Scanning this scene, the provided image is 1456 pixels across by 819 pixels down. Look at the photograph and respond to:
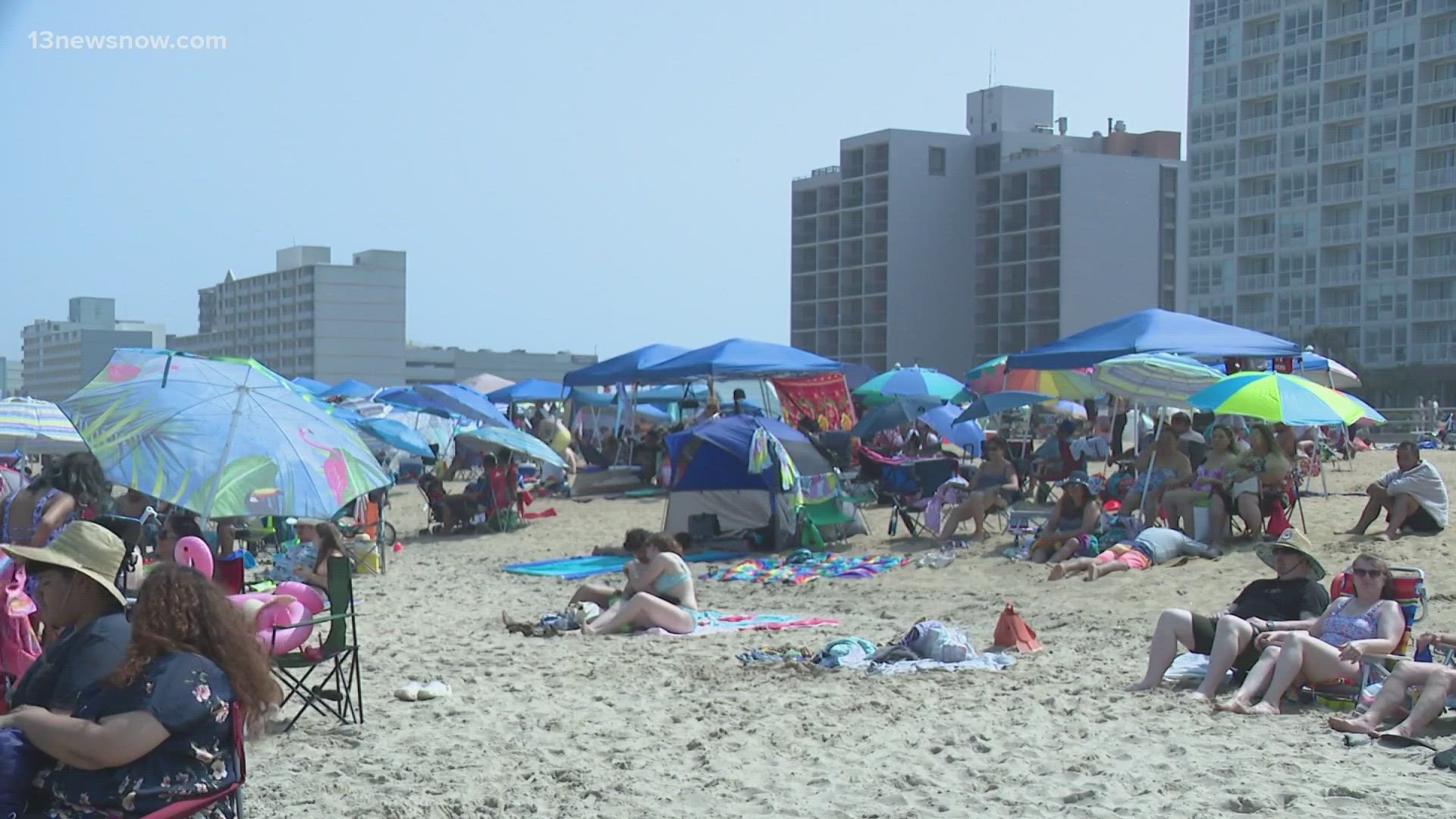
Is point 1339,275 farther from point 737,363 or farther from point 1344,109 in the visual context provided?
point 737,363

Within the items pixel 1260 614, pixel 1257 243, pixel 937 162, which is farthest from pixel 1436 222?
pixel 1260 614

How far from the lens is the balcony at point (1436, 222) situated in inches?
2261

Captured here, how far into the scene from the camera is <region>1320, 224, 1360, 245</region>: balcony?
6081 centimetres

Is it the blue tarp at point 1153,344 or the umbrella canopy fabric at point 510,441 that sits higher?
the blue tarp at point 1153,344

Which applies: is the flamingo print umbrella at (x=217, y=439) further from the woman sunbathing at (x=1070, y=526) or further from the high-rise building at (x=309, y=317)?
the high-rise building at (x=309, y=317)

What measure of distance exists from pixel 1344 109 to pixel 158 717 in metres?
64.2

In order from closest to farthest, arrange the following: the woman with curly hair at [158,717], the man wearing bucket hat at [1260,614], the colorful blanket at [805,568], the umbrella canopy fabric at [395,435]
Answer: the woman with curly hair at [158,717]
the man wearing bucket hat at [1260,614]
the colorful blanket at [805,568]
the umbrella canopy fabric at [395,435]

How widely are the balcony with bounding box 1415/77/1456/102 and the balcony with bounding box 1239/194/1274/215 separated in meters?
7.62

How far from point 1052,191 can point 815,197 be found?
14280mm

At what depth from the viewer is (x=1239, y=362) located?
1530cm

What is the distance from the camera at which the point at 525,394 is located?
31219mm

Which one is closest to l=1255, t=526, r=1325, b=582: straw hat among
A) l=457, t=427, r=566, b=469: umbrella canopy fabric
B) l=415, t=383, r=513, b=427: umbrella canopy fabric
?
l=457, t=427, r=566, b=469: umbrella canopy fabric

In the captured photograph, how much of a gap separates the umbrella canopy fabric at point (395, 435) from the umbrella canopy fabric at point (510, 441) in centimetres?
240

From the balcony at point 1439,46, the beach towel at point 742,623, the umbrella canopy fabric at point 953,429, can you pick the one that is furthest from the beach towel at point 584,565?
the balcony at point 1439,46
